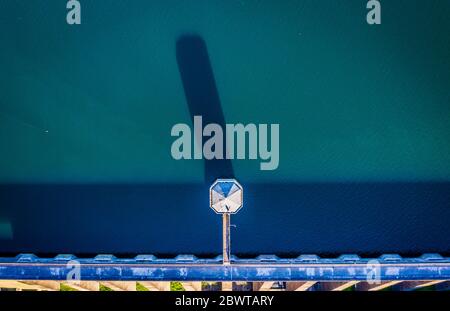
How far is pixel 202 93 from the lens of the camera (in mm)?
4520

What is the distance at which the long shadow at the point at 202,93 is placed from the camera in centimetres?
451

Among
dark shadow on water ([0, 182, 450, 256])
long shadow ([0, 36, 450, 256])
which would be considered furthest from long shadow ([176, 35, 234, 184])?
dark shadow on water ([0, 182, 450, 256])

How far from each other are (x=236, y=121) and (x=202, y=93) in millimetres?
527

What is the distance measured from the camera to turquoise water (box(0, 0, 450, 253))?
448 cm

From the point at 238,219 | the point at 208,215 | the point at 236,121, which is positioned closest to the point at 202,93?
the point at 236,121

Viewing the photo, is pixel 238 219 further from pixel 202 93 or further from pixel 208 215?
pixel 202 93

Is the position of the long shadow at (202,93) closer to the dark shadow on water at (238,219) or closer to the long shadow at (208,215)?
the long shadow at (208,215)

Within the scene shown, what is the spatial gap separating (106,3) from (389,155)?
151 inches

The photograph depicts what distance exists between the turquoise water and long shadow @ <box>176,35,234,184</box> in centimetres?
8

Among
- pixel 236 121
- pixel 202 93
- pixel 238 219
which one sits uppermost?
pixel 202 93

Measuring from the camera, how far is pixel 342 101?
4.50 metres

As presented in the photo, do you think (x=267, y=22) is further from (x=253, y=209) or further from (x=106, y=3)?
(x=253, y=209)

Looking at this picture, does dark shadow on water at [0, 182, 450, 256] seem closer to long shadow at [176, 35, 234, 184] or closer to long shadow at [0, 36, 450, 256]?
long shadow at [0, 36, 450, 256]

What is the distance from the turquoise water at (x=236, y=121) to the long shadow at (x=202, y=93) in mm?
85
